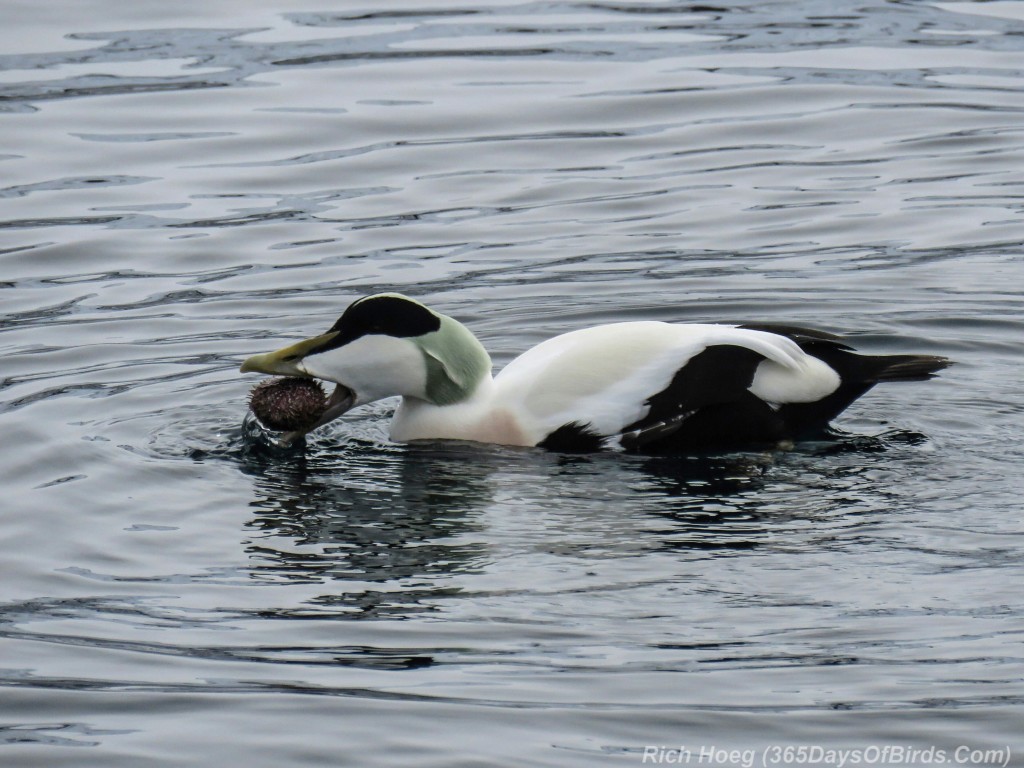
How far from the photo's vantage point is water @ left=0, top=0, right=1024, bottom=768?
4.83 meters

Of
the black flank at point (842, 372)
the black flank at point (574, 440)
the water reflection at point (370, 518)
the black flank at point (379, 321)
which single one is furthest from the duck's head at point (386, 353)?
the black flank at point (842, 372)

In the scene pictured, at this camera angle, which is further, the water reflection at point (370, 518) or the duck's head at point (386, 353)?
the duck's head at point (386, 353)

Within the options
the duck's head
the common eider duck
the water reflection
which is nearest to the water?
the water reflection

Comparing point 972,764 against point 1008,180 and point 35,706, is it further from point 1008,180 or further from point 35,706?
point 1008,180

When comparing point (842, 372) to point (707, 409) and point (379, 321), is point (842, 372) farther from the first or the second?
point (379, 321)

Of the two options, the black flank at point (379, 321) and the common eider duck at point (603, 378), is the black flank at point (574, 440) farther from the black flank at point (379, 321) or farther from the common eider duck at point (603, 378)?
the black flank at point (379, 321)

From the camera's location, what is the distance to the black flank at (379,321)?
22.4 ft

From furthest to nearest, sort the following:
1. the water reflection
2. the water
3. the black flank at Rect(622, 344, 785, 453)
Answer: the black flank at Rect(622, 344, 785, 453), the water reflection, the water

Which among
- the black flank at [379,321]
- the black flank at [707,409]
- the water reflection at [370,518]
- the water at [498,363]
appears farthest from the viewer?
the black flank at [379,321]

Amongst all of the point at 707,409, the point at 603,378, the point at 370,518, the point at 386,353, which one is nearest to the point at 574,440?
the point at 603,378

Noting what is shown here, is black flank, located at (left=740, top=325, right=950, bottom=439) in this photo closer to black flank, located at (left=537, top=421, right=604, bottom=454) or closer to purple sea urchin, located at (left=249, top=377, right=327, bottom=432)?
black flank, located at (left=537, top=421, right=604, bottom=454)

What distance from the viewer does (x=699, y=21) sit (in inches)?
596

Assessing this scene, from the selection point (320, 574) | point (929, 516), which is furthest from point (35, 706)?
point (929, 516)

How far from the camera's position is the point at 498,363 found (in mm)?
8242
